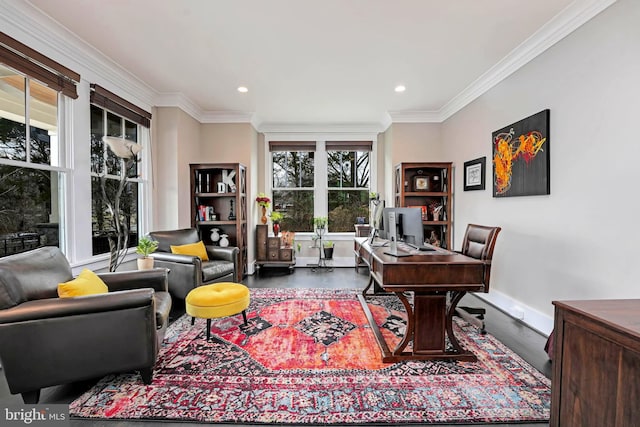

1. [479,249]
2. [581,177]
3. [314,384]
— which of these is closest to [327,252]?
[479,249]

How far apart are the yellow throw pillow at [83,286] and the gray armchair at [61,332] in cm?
10

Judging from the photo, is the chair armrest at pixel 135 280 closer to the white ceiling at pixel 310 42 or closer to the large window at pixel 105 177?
the large window at pixel 105 177

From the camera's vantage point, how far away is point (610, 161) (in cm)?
211

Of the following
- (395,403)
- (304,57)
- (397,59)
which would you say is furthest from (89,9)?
(395,403)

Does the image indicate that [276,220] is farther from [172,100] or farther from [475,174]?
[475,174]

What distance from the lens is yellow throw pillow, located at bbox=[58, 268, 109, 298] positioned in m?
1.91

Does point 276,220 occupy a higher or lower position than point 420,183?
lower

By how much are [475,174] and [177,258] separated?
152 inches

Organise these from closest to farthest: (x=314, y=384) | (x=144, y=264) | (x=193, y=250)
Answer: (x=314, y=384), (x=144, y=264), (x=193, y=250)

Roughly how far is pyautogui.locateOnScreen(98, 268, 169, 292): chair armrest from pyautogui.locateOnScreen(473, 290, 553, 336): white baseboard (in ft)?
11.2

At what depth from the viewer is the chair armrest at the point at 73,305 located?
1660 mm

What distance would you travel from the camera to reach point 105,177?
321 cm

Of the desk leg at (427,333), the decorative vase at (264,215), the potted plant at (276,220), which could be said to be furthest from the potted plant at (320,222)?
the desk leg at (427,333)

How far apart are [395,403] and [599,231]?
1.95m
